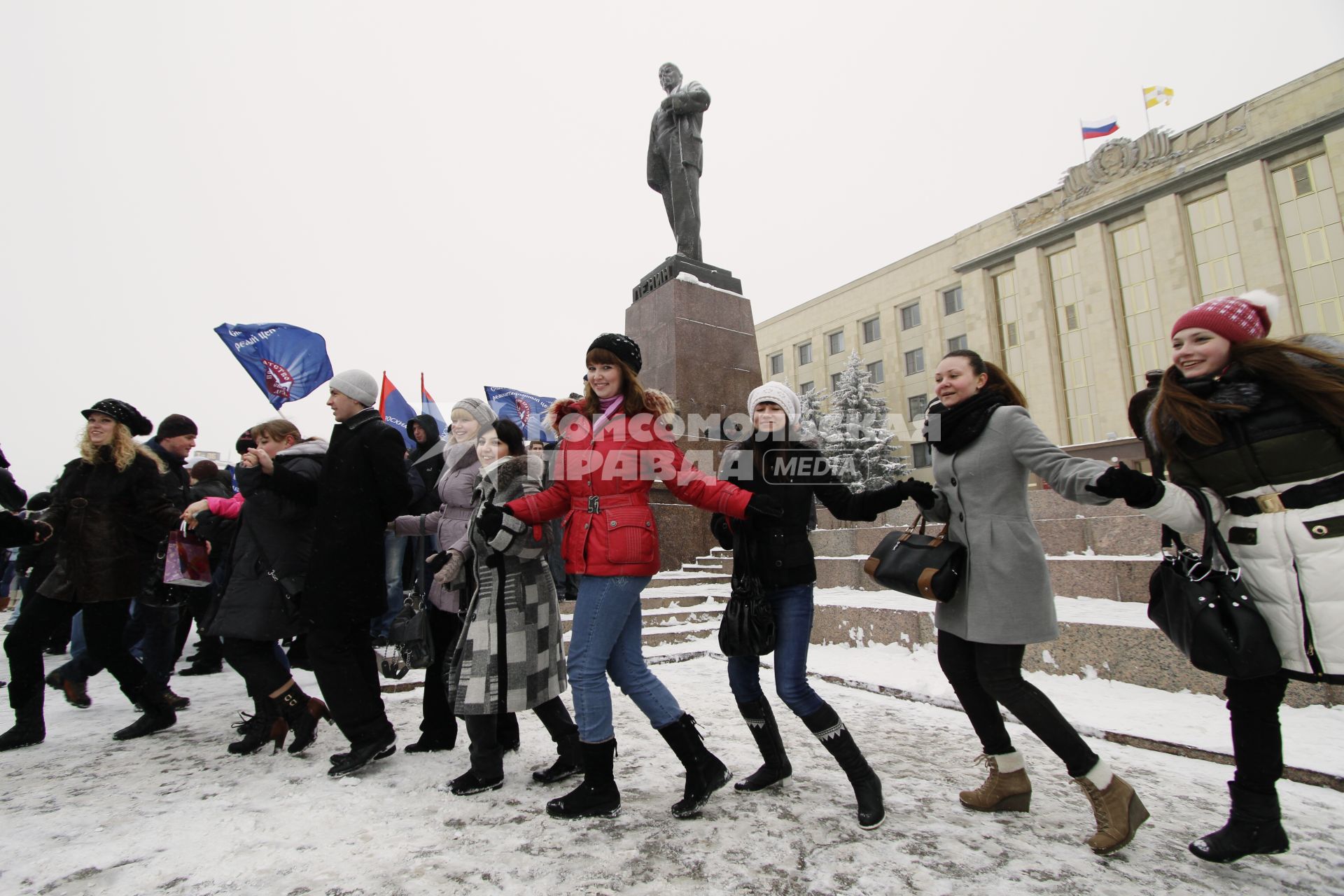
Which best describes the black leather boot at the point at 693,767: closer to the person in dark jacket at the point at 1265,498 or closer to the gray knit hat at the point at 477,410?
the person in dark jacket at the point at 1265,498

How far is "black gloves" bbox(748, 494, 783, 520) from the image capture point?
2580mm

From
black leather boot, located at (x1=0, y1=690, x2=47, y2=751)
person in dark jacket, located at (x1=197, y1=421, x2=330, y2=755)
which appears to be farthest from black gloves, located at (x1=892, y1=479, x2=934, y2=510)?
black leather boot, located at (x1=0, y1=690, x2=47, y2=751)

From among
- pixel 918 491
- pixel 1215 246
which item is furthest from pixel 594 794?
pixel 1215 246

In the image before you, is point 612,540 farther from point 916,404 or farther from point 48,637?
point 916,404

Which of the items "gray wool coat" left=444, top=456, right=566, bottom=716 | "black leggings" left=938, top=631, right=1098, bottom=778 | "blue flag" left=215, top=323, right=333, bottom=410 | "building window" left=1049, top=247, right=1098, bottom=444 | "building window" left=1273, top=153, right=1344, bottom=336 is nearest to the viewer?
"black leggings" left=938, top=631, right=1098, bottom=778

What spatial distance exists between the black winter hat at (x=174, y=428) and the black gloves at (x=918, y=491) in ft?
17.7

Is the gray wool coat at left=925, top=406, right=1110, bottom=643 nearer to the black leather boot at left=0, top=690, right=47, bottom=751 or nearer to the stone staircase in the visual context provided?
the stone staircase

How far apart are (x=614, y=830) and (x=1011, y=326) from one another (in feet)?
119

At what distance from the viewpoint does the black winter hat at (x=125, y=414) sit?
13.4ft

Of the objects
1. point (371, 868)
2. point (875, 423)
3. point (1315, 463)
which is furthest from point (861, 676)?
point (875, 423)

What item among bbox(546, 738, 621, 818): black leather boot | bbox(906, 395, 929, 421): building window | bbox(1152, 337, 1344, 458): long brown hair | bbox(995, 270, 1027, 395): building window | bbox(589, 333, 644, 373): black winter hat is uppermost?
bbox(995, 270, 1027, 395): building window

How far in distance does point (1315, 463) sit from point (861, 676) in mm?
3339

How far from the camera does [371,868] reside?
220 cm

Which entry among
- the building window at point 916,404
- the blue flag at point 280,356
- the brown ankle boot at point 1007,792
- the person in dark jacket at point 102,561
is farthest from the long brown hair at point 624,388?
the building window at point 916,404
